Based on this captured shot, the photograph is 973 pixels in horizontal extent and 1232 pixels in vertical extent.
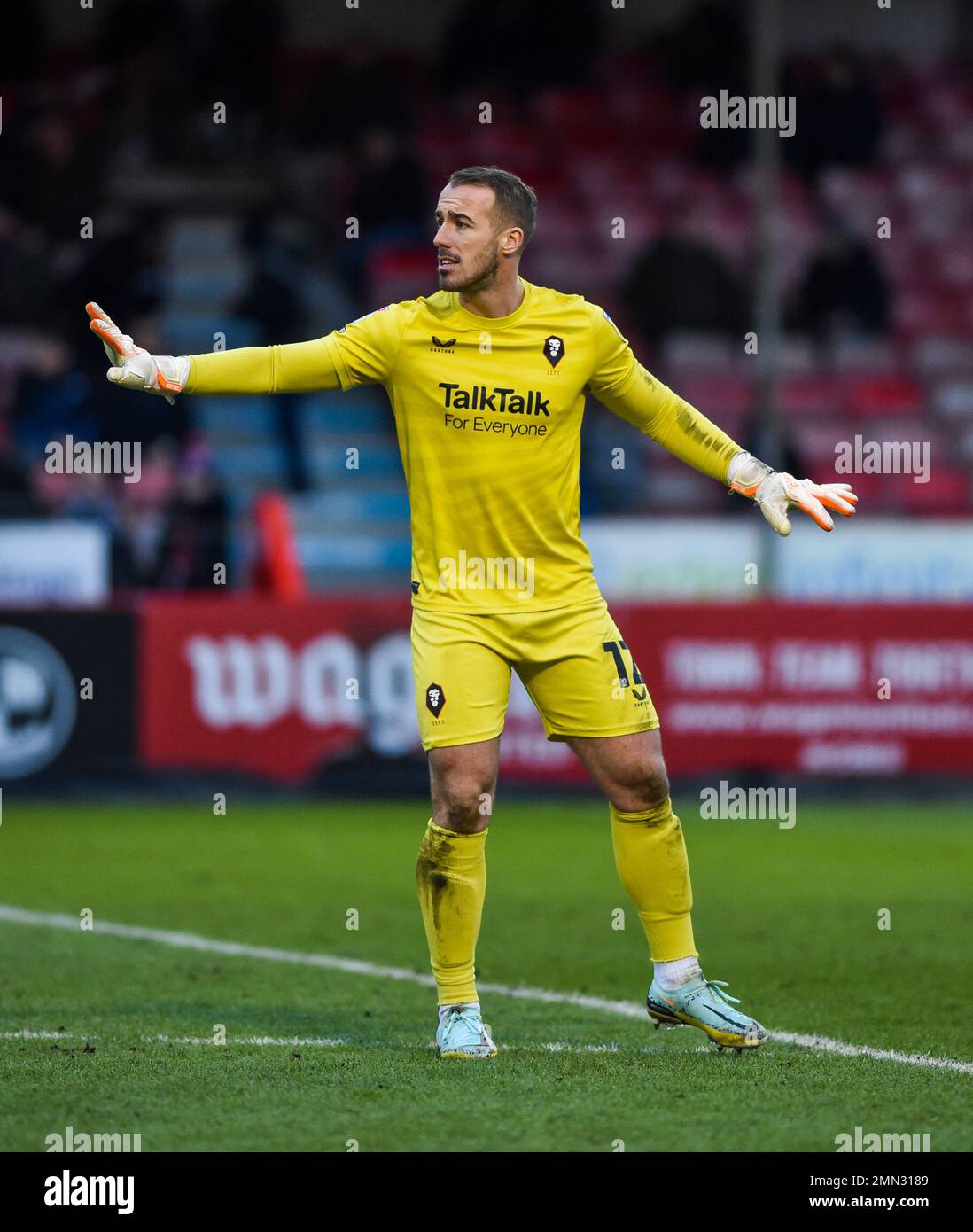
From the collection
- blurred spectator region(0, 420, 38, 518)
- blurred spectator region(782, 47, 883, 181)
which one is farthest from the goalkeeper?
blurred spectator region(782, 47, 883, 181)

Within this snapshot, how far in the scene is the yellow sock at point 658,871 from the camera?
6.17m

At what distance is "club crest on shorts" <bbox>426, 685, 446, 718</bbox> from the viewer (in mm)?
5977

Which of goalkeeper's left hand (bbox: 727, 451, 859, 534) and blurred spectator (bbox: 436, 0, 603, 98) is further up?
blurred spectator (bbox: 436, 0, 603, 98)

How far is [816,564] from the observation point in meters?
16.4

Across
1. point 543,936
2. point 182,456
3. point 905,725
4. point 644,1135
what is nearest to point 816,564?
point 905,725

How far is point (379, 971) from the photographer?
7703 mm

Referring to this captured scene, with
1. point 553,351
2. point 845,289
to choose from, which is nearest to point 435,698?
point 553,351

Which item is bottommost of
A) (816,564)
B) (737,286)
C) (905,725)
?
(905,725)

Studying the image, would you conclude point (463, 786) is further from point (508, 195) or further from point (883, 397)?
point (883, 397)

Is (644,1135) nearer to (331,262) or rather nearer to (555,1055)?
(555,1055)

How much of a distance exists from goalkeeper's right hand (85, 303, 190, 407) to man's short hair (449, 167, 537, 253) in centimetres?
94

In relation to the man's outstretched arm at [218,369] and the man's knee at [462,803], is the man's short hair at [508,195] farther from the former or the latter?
the man's knee at [462,803]

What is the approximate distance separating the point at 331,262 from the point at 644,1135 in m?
16.4

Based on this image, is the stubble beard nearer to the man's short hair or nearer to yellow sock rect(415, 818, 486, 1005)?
the man's short hair
